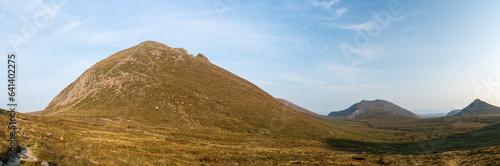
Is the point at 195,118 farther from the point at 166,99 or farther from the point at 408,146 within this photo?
the point at 408,146

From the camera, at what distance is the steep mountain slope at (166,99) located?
315 feet

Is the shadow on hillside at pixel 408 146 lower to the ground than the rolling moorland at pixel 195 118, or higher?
lower

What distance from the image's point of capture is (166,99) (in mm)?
112562

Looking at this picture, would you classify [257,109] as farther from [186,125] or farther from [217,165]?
[217,165]

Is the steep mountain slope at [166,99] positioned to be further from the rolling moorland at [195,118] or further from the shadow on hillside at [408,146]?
the shadow on hillside at [408,146]

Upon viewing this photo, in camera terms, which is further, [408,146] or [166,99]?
[166,99]

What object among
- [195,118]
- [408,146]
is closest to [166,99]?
[195,118]

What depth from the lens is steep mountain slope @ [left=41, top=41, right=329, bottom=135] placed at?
96.1 metres

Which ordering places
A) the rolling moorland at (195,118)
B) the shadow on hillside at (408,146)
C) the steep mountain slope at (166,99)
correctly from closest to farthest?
the rolling moorland at (195,118)
the shadow on hillside at (408,146)
the steep mountain slope at (166,99)

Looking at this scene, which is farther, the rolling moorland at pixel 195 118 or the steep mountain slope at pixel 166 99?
the steep mountain slope at pixel 166 99

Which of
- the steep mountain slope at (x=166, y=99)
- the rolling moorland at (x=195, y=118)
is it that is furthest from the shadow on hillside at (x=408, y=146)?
the steep mountain slope at (x=166, y=99)

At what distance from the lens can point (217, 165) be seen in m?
36.3

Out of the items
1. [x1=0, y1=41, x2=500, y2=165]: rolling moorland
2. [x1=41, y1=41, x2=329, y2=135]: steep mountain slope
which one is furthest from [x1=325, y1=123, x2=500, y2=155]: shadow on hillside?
[x1=41, y1=41, x2=329, y2=135]: steep mountain slope

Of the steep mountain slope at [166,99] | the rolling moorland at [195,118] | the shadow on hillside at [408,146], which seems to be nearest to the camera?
the rolling moorland at [195,118]
